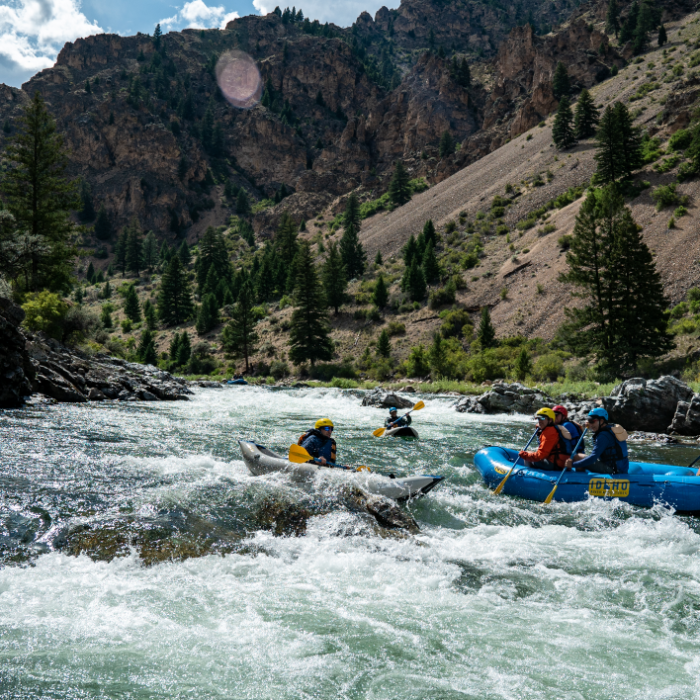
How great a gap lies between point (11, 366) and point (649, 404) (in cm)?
2088

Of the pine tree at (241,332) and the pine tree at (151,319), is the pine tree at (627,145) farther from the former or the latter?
the pine tree at (151,319)

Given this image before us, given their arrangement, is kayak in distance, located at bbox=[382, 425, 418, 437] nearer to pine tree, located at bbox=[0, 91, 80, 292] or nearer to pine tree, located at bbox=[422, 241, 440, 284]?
pine tree, located at bbox=[0, 91, 80, 292]

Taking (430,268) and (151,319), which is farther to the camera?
(151,319)

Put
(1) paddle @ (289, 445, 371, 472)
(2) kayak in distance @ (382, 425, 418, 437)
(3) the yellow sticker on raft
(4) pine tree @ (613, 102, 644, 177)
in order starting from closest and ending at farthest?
(3) the yellow sticker on raft → (1) paddle @ (289, 445, 371, 472) → (2) kayak in distance @ (382, 425, 418, 437) → (4) pine tree @ (613, 102, 644, 177)

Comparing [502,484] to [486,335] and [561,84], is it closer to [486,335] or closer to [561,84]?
[486,335]

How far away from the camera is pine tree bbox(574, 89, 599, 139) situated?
202 ft

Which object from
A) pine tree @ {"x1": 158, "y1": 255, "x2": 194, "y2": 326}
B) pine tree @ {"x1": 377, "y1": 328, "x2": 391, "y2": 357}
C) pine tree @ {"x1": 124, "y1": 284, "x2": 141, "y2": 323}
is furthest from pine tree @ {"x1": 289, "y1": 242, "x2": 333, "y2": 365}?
pine tree @ {"x1": 124, "y1": 284, "x2": 141, "y2": 323}

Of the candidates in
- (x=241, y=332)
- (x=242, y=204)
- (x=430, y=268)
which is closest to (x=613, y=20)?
(x=430, y=268)

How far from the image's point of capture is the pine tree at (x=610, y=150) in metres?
42.3

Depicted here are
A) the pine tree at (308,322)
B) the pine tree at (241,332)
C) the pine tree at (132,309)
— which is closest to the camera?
the pine tree at (308,322)

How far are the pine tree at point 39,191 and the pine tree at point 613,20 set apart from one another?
11002 centimetres

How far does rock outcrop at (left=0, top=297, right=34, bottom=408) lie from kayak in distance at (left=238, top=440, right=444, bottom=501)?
1104 centimetres

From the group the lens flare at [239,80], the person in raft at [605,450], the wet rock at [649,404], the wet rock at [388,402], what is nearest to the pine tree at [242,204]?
the lens flare at [239,80]

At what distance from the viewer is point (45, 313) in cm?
2277
